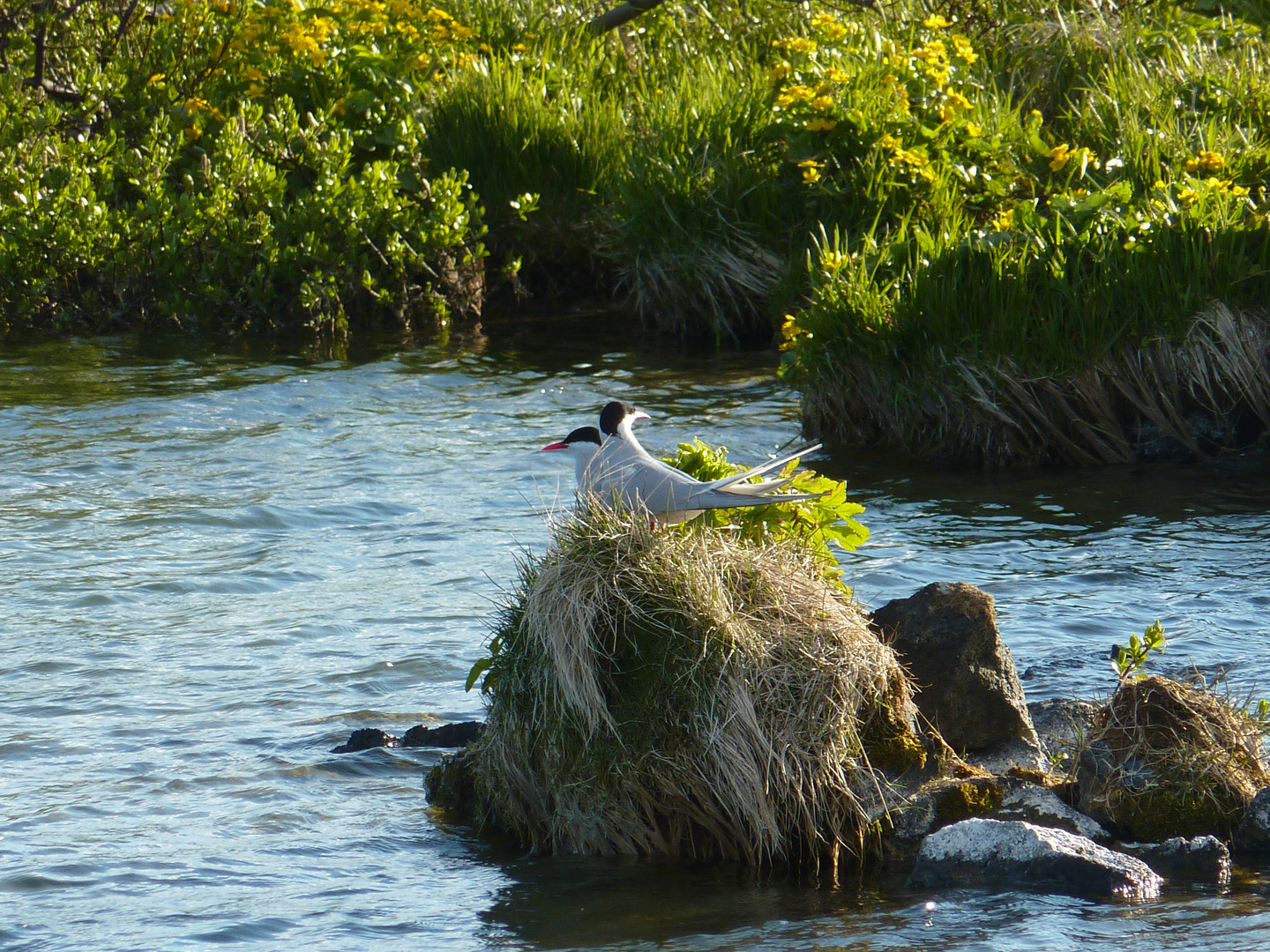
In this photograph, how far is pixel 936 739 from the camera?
4387mm

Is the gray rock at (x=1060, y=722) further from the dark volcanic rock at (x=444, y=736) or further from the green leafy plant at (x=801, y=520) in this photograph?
the dark volcanic rock at (x=444, y=736)

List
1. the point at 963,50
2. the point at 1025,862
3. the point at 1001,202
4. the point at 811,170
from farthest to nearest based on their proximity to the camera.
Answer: the point at 963,50 < the point at 811,170 < the point at 1001,202 < the point at 1025,862

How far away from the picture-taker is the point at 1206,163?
30.2 feet

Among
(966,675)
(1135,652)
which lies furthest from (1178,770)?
(966,675)

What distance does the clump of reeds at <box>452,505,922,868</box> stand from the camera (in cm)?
406

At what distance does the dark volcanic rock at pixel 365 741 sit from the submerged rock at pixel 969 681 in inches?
67.8

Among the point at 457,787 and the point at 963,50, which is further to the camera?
the point at 963,50

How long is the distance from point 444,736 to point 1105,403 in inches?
191

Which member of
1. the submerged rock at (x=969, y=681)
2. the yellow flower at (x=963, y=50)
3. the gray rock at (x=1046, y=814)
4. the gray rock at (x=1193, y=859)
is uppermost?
the yellow flower at (x=963, y=50)

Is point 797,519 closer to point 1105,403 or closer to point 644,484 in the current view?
point 644,484

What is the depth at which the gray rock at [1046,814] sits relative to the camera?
4.13m

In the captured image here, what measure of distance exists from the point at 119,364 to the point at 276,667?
6.30 metres

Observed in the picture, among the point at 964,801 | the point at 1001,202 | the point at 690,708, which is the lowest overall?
the point at 964,801

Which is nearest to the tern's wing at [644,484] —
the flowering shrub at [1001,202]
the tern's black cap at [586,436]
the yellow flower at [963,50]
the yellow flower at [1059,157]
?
the tern's black cap at [586,436]
